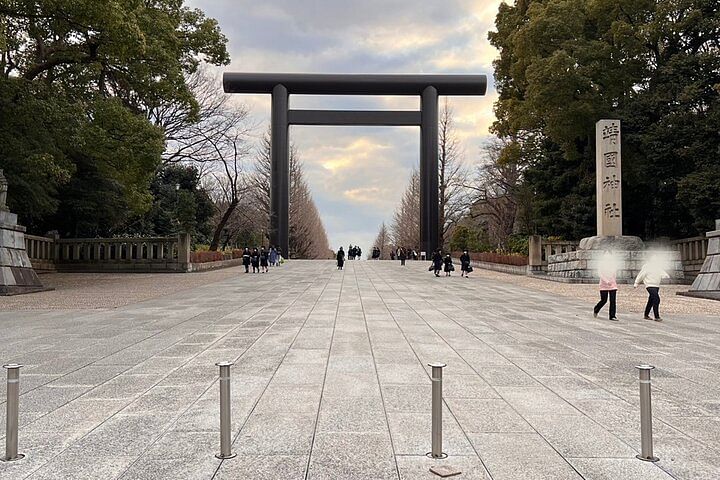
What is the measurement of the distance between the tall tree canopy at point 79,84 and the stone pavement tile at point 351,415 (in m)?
13.5

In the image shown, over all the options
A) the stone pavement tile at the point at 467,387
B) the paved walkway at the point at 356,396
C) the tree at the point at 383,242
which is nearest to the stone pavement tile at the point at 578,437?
the paved walkway at the point at 356,396

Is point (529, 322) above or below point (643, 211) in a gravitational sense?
below

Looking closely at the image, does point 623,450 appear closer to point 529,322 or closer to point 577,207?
point 529,322

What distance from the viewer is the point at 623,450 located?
4.03 meters

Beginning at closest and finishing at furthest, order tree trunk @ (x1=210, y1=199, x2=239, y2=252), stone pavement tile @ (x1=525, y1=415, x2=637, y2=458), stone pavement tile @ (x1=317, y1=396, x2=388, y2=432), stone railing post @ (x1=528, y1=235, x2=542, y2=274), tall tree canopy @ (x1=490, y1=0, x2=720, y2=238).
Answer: stone pavement tile @ (x1=525, y1=415, x2=637, y2=458)
stone pavement tile @ (x1=317, y1=396, x2=388, y2=432)
tall tree canopy @ (x1=490, y1=0, x2=720, y2=238)
stone railing post @ (x1=528, y1=235, x2=542, y2=274)
tree trunk @ (x1=210, y1=199, x2=239, y2=252)

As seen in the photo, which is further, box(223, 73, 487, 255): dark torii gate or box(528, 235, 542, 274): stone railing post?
box(223, 73, 487, 255): dark torii gate

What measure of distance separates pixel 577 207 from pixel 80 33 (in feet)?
68.2

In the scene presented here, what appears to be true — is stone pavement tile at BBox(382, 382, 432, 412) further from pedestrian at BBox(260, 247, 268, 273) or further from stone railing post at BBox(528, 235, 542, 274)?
pedestrian at BBox(260, 247, 268, 273)

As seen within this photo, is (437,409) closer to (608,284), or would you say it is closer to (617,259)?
(608,284)

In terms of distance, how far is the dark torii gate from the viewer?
41.9 metres

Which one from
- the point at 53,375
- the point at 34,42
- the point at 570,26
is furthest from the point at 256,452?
the point at 570,26

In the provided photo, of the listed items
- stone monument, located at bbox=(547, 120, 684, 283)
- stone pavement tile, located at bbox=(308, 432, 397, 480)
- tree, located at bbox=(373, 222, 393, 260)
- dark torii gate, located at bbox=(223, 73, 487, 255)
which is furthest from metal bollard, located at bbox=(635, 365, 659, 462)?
tree, located at bbox=(373, 222, 393, 260)

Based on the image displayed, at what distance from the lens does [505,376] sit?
632 cm

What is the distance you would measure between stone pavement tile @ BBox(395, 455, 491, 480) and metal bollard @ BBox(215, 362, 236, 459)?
1120mm
